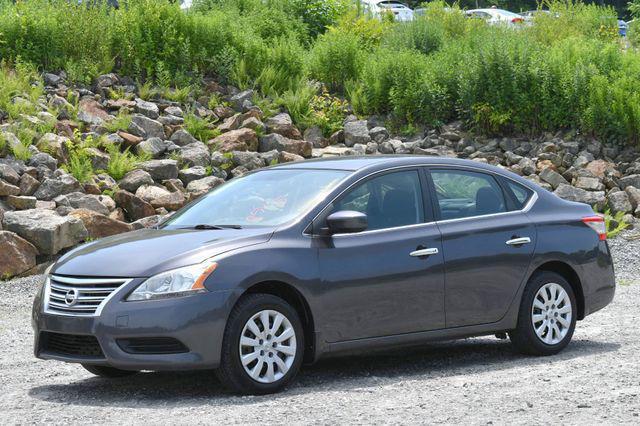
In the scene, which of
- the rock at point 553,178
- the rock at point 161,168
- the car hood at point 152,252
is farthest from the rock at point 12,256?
the rock at point 553,178

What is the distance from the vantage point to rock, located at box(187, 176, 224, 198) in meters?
15.7

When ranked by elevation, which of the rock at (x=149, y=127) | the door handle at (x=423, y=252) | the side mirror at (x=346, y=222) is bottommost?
the door handle at (x=423, y=252)

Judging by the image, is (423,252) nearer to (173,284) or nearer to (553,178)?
(173,284)

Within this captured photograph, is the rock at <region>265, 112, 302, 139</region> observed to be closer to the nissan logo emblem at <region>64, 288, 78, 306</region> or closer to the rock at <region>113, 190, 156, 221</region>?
the rock at <region>113, 190, 156, 221</region>

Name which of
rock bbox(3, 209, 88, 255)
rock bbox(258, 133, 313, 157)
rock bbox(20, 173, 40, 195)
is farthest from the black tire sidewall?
rock bbox(258, 133, 313, 157)

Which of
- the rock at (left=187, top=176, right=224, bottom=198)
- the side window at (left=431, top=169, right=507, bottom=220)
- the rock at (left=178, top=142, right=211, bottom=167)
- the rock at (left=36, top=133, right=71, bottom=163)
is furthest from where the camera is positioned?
the rock at (left=178, top=142, right=211, bottom=167)

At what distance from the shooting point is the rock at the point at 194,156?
54.0 ft

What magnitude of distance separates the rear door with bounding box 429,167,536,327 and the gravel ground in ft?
1.57

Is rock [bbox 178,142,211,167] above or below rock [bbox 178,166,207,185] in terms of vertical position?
above

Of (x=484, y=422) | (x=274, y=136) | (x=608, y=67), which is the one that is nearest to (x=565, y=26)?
(x=608, y=67)

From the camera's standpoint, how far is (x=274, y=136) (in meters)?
17.5

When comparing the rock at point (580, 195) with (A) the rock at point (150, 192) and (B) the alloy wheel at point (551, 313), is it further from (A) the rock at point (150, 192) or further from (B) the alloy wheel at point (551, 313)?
(B) the alloy wheel at point (551, 313)

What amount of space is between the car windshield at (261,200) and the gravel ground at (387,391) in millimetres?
1147

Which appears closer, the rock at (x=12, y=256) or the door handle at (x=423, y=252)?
the door handle at (x=423, y=252)
